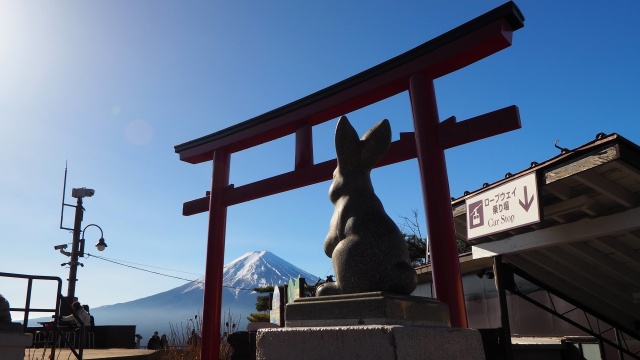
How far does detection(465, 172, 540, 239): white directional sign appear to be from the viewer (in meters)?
6.04

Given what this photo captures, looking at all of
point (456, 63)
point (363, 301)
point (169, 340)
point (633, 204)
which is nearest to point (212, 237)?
point (169, 340)

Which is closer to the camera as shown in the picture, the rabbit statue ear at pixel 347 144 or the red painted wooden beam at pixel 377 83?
the rabbit statue ear at pixel 347 144

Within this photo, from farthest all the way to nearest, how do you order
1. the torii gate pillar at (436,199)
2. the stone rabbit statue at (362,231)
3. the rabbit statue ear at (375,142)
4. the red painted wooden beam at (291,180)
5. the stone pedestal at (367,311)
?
the red painted wooden beam at (291,180) < the torii gate pillar at (436,199) < the rabbit statue ear at (375,142) < the stone rabbit statue at (362,231) < the stone pedestal at (367,311)

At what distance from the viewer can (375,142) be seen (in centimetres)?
369

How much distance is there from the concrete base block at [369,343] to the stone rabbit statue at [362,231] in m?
0.42

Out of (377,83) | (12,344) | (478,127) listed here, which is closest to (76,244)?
(12,344)

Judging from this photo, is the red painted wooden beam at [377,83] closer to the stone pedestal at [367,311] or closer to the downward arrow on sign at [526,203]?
the downward arrow on sign at [526,203]

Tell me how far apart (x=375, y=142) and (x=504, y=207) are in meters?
3.76

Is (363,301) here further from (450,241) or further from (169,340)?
(169,340)

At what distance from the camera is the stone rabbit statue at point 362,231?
124 inches

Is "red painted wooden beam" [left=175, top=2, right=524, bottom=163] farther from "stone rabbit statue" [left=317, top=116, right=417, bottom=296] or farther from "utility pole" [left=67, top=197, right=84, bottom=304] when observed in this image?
"utility pole" [left=67, top=197, right=84, bottom=304]

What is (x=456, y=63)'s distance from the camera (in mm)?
6066

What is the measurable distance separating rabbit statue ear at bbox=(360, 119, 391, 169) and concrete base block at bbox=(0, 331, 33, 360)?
4.87m

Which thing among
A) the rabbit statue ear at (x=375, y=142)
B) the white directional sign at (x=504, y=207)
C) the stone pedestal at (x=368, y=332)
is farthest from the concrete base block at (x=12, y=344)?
the white directional sign at (x=504, y=207)
